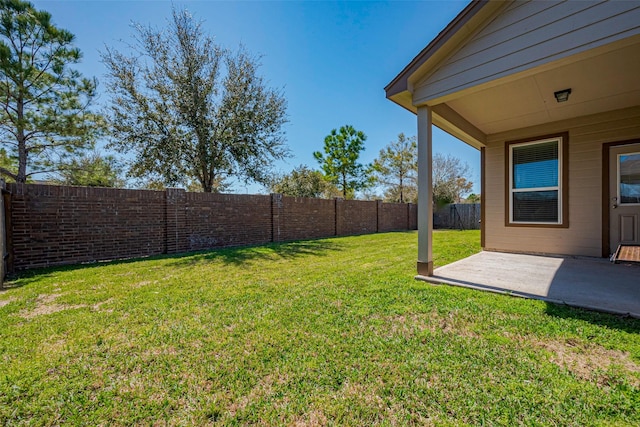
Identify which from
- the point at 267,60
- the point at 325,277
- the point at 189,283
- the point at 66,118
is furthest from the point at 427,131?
the point at 66,118

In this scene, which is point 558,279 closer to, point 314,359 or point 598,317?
point 598,317

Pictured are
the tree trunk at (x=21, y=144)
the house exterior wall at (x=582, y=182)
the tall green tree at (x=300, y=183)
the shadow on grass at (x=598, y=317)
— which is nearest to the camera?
the shadow on grass at (x=598, y=317)

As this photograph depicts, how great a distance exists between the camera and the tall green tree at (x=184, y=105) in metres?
8.86

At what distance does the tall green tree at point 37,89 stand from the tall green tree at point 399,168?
1929 centimetres

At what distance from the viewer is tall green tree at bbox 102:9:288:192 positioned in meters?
8.86

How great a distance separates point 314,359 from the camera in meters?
1.90

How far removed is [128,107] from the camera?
28.9 ft

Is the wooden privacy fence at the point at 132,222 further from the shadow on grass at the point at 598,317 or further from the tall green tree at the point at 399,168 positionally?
the tall green tree at the point at 399,168

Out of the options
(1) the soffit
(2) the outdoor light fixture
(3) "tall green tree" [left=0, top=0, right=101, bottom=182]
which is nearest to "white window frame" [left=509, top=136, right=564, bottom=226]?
(1) the soffit

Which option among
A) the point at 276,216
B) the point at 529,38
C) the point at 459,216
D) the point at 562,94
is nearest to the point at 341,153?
the point at 459,216

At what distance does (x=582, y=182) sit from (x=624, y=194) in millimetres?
580

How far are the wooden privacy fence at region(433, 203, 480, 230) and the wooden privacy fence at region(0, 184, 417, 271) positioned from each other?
35.0 feet

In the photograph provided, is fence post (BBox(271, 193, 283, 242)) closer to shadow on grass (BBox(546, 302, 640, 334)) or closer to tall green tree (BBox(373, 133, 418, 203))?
shadow on grass (BBox(546, 302, 640, 334))

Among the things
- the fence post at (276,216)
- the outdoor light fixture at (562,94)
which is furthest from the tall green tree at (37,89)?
the outdoor light fixture at (562,94)
